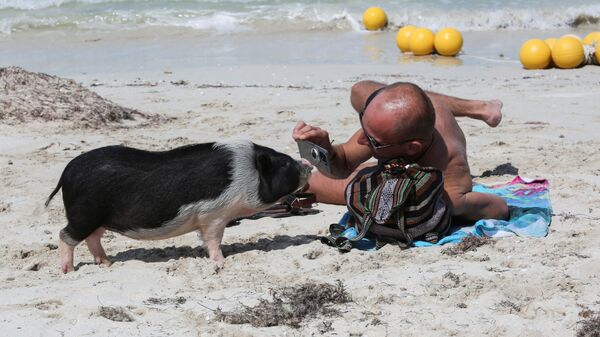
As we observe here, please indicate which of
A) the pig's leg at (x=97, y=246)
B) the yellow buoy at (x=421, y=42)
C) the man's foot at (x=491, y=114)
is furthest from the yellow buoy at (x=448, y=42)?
the pig's leg at (x=97, y=246)

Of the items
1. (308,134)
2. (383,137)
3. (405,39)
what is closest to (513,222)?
(383,137)

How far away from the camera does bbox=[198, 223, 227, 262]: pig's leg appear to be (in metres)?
4.37

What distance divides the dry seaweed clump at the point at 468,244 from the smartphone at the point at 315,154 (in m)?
0.82

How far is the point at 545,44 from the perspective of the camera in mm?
12594

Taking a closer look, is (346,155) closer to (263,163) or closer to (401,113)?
(263,163)

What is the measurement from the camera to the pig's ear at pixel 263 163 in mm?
4441

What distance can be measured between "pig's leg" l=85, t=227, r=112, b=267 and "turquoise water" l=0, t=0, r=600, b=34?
15285 mm

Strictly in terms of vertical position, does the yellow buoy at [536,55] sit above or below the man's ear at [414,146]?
below

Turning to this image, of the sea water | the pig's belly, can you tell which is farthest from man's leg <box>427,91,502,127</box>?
the sea water

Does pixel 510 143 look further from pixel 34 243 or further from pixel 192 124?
pixel 34 243

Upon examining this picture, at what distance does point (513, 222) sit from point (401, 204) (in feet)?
3.04

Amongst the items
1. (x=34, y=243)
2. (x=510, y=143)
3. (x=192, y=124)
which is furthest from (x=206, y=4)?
(x=34, y=243)

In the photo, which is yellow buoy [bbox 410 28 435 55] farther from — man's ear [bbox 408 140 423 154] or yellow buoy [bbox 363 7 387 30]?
man's ear [bbox 408 140 423 154]

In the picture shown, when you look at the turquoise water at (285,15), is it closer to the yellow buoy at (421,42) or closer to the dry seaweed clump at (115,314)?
the yellow buoy at (421,42)
